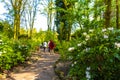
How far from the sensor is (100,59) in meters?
6.73

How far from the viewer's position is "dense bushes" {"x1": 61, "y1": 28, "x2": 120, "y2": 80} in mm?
6492

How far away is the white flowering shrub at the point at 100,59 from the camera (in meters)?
6.49

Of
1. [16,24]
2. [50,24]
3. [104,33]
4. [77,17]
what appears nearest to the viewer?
[104,33]

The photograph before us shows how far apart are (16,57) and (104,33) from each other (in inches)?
362

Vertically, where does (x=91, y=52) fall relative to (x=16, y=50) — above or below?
above


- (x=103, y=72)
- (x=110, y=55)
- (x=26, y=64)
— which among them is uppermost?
(x=110, y=55)

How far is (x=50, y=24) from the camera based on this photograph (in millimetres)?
53844

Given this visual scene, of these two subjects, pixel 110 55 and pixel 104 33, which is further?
pixel 104 33

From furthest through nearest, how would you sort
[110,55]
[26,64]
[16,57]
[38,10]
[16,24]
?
[38,10], [16,24], [26,64], [16,57], [110,55]

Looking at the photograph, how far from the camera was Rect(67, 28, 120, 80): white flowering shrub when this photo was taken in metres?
6.49

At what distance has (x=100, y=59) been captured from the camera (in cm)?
673

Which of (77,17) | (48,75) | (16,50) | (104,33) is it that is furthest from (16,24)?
(104,33)

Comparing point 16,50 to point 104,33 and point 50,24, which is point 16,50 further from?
point 50,24

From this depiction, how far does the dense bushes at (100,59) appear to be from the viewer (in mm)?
6492
